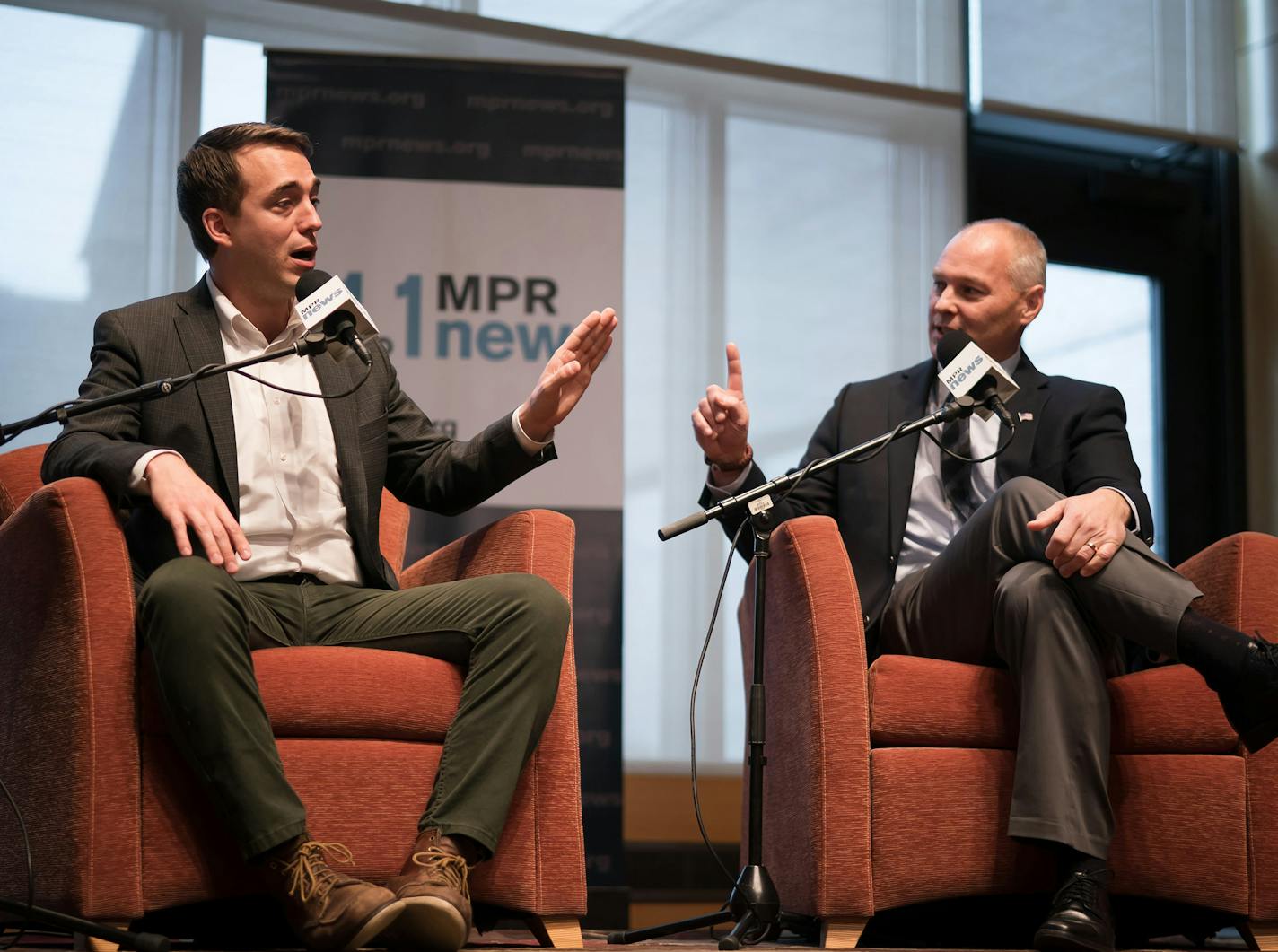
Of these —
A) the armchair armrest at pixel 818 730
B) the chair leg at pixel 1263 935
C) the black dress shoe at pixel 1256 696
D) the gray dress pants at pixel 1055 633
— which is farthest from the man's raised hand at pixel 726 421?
the chair leg at pixel 1263 935

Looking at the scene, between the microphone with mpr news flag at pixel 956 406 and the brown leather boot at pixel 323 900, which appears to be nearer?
the brown leather boot at pixel 323 900

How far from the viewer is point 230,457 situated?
2.42m

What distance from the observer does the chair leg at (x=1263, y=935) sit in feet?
7.75

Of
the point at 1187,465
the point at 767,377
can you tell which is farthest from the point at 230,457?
the point at 1187,465

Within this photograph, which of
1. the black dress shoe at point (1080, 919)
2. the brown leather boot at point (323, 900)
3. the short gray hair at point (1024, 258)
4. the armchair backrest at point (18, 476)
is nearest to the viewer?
the brown leather boot at point (323, 900)

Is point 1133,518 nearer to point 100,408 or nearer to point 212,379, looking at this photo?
point 212,379

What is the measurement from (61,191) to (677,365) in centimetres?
199

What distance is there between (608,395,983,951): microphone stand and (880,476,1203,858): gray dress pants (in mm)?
258

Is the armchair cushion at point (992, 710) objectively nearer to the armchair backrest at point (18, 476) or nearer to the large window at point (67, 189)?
the armchair backrest at point (18, 476)

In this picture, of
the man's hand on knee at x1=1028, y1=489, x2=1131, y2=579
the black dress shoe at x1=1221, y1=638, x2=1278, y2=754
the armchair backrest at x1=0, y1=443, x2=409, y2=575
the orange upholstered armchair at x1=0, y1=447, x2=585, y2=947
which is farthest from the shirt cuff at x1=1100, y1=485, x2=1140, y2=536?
the armchair backrest at x1=0, y1=443, x2=409, y2=575

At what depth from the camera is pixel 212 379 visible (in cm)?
246

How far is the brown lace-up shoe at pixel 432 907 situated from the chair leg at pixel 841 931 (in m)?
0.65

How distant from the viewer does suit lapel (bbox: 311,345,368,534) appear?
8.28 ft

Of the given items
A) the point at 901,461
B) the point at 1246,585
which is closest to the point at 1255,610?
the point at 1246,585
